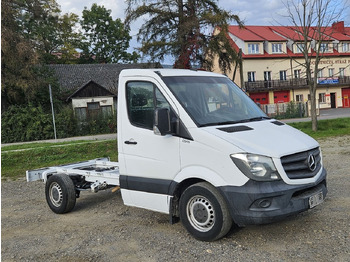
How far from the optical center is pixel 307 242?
15.3ft

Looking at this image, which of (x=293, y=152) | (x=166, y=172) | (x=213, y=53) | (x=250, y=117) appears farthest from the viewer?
(x=213, y=53)

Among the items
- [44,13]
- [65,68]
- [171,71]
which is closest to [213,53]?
[65,68]

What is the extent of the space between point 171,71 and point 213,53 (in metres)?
23.8

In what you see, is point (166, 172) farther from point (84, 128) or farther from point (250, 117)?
point (84, 128)

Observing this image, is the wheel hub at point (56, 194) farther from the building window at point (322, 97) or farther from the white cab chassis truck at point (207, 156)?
the building window at point (322, 97)

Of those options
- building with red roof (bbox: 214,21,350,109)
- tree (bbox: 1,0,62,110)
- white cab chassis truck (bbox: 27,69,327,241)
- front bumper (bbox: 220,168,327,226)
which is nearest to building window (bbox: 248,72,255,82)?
building with red roof (bbox: 214,21,350,109)

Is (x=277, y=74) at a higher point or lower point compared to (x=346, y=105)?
higher

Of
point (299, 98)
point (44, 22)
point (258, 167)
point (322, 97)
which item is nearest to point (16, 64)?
point (44, 22)

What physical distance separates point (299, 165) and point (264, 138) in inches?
22.0

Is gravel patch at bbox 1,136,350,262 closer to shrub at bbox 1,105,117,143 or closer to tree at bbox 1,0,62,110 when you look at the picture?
shrub at bbox 1,105,117,143

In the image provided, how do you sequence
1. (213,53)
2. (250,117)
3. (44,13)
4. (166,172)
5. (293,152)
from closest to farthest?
(293,152) → (166,172) → (250,117) → (213,53) → (44,13)

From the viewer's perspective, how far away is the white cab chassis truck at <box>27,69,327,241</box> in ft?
14.5

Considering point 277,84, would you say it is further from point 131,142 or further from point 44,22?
point 131,142

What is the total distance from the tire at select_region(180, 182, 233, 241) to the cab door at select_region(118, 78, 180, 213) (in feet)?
1.16
